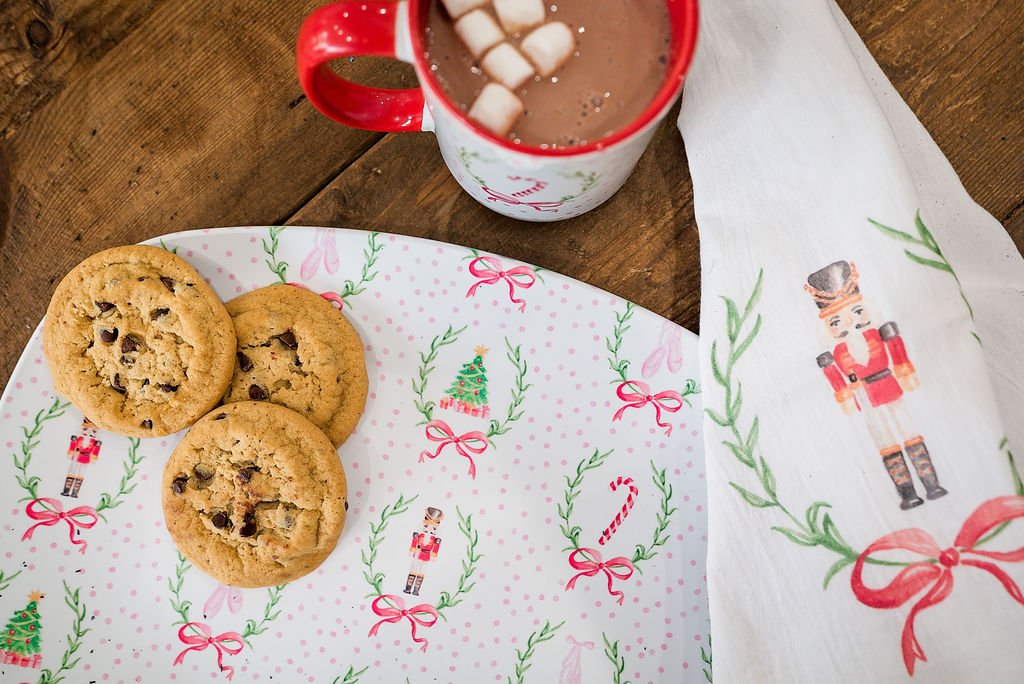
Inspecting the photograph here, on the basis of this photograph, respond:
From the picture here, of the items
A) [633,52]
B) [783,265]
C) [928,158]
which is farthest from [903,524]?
[633,52]

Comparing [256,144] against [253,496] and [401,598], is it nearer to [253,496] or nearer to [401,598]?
[253,496]

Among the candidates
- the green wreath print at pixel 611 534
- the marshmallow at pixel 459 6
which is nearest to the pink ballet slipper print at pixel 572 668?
the green wreath print at pixel 611 534

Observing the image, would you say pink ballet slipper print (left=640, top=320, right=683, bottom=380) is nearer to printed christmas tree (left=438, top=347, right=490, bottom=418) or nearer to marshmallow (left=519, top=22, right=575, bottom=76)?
printed christmas tree (left=438, top=347, right=490, bottom=418)

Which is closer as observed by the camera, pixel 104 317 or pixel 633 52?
pixel 633 52

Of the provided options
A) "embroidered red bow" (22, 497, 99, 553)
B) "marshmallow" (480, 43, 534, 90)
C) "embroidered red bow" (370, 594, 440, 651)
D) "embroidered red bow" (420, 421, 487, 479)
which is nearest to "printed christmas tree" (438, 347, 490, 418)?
"embroidered red bow" (420, 421, 487, 479)

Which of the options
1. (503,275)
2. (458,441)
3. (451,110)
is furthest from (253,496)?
(451,110)

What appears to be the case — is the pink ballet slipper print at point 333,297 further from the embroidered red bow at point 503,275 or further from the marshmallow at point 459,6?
the marshmallow at point 459,6

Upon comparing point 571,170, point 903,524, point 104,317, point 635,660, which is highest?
point 571,170

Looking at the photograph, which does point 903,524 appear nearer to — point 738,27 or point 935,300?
point 935,300
